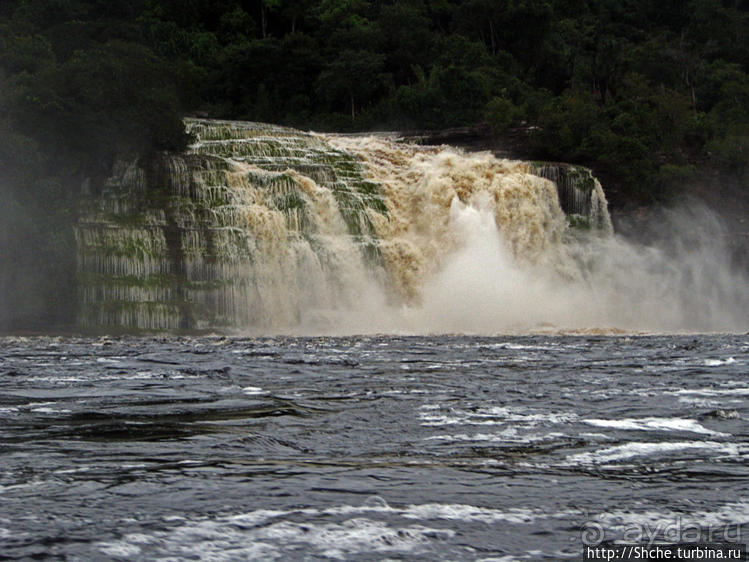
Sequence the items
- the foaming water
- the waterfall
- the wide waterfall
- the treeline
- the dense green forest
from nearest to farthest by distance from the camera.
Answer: the wide waterfall, the foaming water, the dense green forest, the treeline, the waterfall

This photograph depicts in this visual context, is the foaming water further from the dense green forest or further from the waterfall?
the dense green forest

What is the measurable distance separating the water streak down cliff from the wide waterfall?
0.06 meters

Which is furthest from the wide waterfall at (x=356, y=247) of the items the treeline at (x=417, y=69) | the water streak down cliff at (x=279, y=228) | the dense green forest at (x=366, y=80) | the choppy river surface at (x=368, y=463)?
the choppy river surface at (x=368, y=463)

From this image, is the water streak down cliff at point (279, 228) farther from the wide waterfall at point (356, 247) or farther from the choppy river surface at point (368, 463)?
the choppy river surface at point (368, 463)

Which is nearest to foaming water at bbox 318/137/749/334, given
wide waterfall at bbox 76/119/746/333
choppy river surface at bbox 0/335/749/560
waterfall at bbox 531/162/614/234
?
wide waterfall at bbox 76/119/746/333

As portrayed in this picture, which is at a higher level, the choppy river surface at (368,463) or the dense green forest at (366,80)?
the dense green forest at (366,80)

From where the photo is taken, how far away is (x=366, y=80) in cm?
6091

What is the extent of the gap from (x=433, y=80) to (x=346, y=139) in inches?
633

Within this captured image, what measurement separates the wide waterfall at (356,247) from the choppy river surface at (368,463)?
57.6ft

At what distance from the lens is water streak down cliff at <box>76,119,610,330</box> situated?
33.9 metres

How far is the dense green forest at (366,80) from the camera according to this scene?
1451 inches

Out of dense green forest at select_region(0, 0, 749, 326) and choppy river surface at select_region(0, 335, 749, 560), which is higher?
dense green forest at select_region(0, 0, 749, 326)

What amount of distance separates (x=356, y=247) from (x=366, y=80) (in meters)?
27.4

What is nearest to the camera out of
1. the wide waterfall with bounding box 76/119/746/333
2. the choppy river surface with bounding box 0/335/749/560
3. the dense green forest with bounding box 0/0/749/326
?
the choppy river surface with bounding box 0/335/749/560
